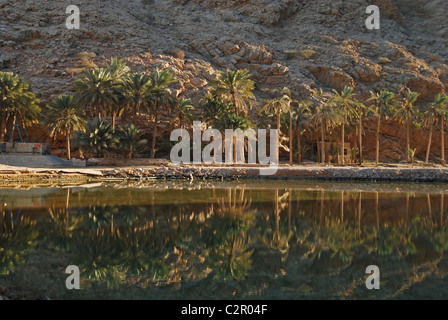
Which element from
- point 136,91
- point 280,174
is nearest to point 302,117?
point 280,174

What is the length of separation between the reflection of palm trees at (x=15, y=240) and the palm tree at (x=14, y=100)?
26393 mm

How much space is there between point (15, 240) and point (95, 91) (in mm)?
29357

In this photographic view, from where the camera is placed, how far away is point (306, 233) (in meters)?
11.6

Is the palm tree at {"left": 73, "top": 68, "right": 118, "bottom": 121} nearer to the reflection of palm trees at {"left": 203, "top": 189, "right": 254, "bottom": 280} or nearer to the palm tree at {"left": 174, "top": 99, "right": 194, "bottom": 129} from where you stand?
the palm tree at {"left": 174, "top": 99, "right": 194, "bottom": 129}

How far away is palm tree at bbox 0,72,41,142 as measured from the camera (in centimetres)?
3544

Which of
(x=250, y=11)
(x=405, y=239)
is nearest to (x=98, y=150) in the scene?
(x=405, y=239)

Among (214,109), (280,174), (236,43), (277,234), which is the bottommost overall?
(277,234)

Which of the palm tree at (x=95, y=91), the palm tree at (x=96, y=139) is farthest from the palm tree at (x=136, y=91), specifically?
the palm tree at (x=96, y=139)

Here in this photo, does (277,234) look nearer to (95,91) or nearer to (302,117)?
(95,91)

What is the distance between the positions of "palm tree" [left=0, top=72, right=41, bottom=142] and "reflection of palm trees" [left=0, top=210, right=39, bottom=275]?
26.4m

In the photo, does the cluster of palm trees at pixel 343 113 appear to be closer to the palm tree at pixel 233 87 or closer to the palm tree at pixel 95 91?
the palm tree at pixel 233 87

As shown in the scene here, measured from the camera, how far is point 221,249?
32.3 feet
